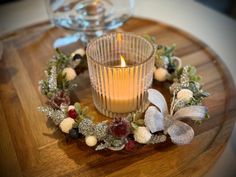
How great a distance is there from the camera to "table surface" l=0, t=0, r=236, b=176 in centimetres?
84

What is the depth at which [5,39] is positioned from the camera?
2.52ft

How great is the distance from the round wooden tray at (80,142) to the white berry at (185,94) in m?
0.05

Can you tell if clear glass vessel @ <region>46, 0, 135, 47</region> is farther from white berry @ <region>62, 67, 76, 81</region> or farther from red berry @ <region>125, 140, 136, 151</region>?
red berry @ <region>125, 140, 136, 151</region>

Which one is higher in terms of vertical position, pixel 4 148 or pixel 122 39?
pixel 122 39

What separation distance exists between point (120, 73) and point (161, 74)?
0.44ft

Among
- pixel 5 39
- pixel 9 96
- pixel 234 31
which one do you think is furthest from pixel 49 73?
pixel 234 31

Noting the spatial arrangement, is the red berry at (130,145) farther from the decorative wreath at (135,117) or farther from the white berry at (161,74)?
the white berry at (161,74)

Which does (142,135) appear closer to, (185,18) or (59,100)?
(59,100)

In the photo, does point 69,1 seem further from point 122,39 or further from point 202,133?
point 202,133

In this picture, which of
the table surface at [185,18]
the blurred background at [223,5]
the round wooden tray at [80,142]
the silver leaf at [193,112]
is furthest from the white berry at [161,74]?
the blurred background at [223,5]

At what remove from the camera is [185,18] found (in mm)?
947

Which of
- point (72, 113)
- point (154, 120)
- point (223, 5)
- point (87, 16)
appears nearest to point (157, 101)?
point (154, 120)

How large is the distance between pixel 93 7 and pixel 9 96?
1.23 ft

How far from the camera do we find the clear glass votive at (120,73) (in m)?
0.51
